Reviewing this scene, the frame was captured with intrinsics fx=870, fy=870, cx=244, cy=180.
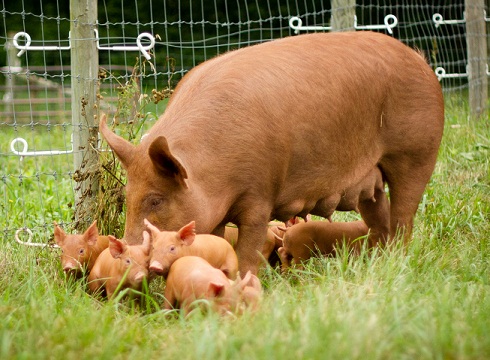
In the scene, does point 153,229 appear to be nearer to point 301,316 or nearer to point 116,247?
point 116,247

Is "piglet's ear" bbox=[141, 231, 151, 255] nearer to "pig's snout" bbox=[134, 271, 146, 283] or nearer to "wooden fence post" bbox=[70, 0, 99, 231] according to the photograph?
"pig's snout" bbox=[134, 271, 146, 283]

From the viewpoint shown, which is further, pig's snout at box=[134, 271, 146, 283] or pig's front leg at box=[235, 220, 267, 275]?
pig's front leg at box=[235, 220, 267, 275]

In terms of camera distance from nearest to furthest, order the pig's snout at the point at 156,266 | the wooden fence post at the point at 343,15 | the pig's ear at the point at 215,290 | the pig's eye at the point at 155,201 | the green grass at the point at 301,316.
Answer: the green grass at the point at 301,316, the pig's ear at the point at 215,290, the pig's snout at the point at 156,266, the pig's eye at the point at 155,201, the wooden fence post at the point at 343,15

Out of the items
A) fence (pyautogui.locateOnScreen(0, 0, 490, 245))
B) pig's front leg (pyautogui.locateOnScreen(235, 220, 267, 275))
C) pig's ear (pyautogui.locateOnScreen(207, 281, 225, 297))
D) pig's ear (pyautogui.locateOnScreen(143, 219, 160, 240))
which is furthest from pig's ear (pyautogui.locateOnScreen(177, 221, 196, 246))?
fence (pyautogui.locateOnScreen(0, 0, 490, 245))

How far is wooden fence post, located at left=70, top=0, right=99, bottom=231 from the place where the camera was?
5129mm

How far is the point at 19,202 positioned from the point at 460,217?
3260 mm

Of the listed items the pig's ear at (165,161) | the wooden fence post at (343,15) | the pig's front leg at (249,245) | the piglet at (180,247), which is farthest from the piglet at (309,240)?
the wooden fence post at (343,15)

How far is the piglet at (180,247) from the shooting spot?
4062 millimetres

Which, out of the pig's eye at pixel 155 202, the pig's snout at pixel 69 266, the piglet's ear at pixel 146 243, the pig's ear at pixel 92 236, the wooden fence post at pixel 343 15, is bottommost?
the pig's snout at pixel 69 266

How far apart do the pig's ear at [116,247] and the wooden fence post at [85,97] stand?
3.47 feet

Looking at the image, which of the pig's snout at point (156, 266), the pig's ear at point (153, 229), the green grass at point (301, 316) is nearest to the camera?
the green grass at point (301, 316)

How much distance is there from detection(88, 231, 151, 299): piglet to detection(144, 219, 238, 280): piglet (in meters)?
0.07

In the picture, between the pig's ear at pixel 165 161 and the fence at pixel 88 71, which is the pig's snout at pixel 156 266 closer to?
the pig's ear at pixel 165 161

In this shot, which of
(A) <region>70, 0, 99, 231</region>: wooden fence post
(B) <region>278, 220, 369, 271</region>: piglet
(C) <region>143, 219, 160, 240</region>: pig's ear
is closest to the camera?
(C) <region>143, 219, 160, 240</region>: pig's ear
